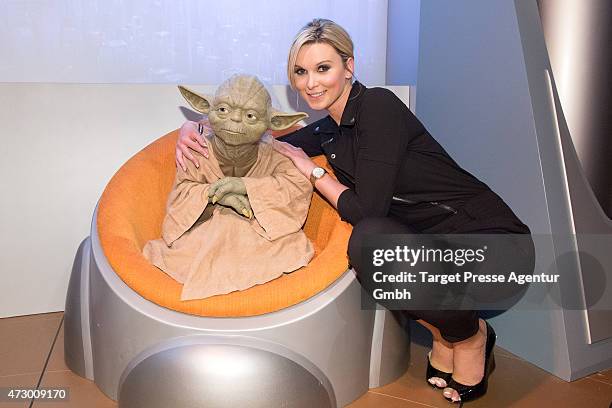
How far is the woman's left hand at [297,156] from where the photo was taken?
1854 mm

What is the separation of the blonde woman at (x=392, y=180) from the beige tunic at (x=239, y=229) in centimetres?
7

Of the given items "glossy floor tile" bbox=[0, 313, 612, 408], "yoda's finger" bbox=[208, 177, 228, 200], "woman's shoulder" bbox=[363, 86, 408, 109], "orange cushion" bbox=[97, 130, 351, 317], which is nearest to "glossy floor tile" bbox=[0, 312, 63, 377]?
"glossy floor tile" bbox=[0, 313, 612, 408]

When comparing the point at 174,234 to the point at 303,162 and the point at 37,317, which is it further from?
the point at 37,317

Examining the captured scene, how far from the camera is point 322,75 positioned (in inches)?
69.6

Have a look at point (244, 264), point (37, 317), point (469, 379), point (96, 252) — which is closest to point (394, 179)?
point (244, 264)

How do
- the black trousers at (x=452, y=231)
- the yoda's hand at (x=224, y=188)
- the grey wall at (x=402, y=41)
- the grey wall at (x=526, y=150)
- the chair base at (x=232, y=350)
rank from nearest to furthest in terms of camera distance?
the chair base at (x=232, y=350), the black trousers at (x=452, y=231), the yoda's hand at (x=224, y=188), the grey wall at (x=526, y=150), the grey wall at (x=402, y=41)

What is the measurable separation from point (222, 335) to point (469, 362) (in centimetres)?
71

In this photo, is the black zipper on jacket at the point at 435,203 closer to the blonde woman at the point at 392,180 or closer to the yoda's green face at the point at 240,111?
the blonde woman at the point at 392,180

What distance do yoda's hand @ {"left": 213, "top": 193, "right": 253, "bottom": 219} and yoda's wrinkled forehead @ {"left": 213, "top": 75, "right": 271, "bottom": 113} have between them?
257 millimetres

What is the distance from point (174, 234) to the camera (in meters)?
1.84

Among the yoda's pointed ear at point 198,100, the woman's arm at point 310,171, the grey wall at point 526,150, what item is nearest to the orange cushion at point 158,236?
the woman's arm at point 310,171

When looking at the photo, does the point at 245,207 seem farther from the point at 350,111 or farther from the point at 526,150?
the point at 526,150

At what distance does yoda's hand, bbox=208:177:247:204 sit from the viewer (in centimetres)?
177

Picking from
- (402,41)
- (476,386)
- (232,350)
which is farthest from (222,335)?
(402,41)
